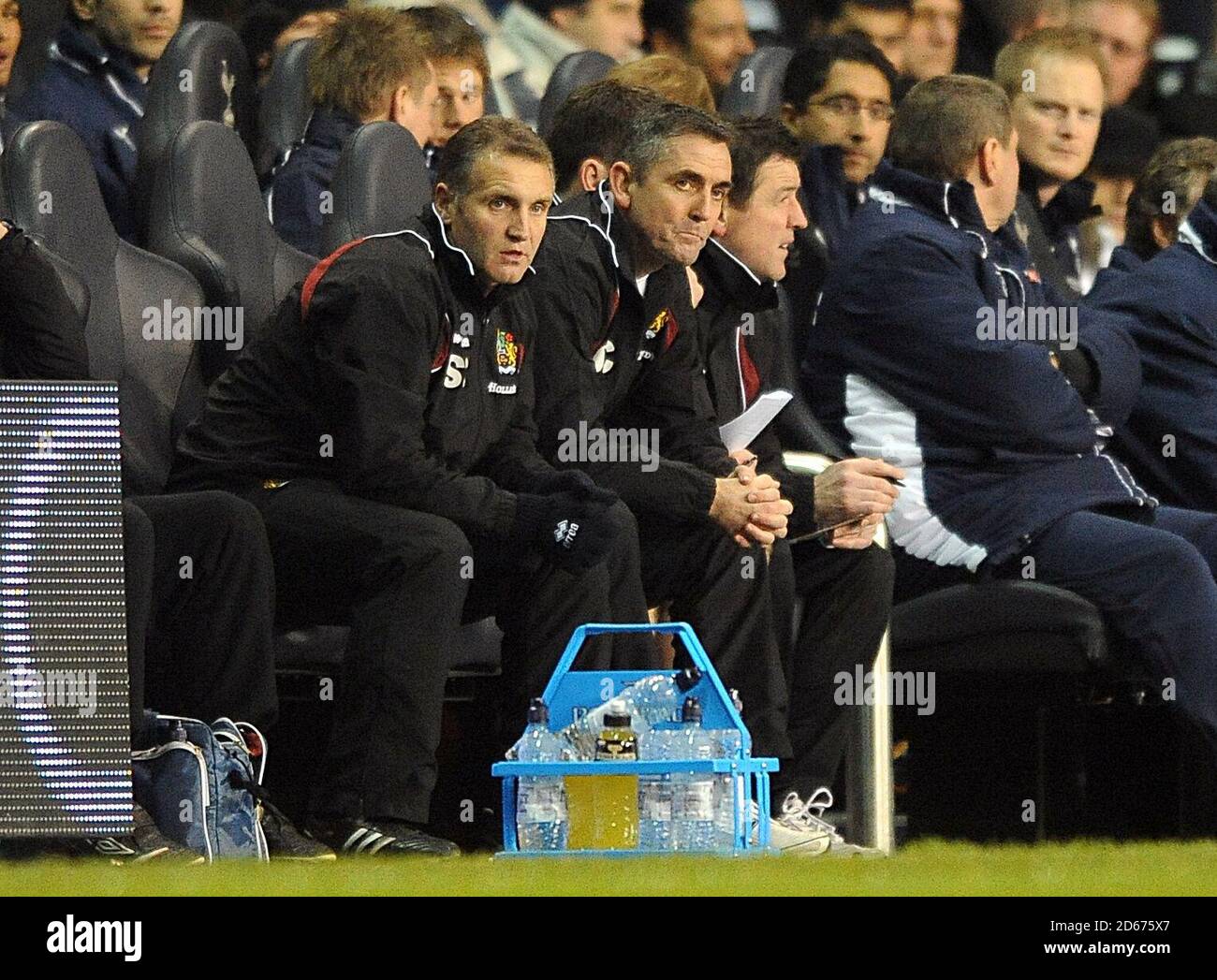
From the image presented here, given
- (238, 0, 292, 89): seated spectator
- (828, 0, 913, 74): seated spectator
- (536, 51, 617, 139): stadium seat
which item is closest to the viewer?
(536, 51, 617, 139): stadium seat

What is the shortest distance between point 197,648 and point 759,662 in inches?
35.7

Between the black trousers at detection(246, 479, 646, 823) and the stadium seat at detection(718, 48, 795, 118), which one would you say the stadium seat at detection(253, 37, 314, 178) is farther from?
the black trousers at detection(246, 479, 646, 823)

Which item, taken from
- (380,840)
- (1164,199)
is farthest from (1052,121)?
(380,840)

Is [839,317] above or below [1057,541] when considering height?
above

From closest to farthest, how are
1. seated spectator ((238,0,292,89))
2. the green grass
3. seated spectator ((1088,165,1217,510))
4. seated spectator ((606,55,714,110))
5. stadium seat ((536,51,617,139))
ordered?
1. the green grass
2. seated spectator ((606,55,714,110))
3. seated spectator ((1088,165,1217,510))
4. stadium seat ((536,51,617,139))
5. seated spectator ((238,0,292,89))

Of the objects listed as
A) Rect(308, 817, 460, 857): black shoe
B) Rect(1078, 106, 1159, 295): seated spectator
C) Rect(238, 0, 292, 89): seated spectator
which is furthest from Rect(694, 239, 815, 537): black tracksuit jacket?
Rect(1078, 106, 1159, 295): seated spectator

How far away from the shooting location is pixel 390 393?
3.80 m

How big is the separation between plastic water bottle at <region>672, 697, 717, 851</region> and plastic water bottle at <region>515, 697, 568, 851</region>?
0.16 meters

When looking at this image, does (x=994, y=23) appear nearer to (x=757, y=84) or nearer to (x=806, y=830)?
(x=757, y=84)

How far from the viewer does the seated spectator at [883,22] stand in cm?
644

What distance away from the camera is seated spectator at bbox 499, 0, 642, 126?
616cm

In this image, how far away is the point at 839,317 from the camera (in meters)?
4.68
